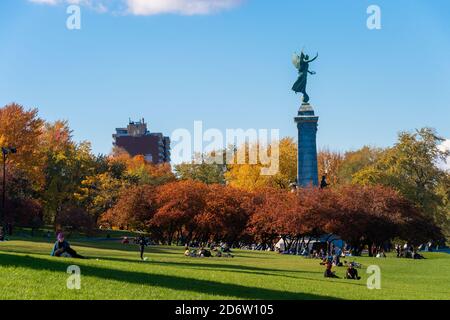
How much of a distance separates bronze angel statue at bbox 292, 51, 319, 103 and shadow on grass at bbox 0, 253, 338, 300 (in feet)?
261

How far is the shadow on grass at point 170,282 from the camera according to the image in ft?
73.0

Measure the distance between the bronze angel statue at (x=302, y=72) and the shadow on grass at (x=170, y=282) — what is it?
7941 cm

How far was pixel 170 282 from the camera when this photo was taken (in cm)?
2386

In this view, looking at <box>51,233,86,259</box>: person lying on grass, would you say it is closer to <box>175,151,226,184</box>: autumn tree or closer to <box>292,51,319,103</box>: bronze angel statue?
<box>292,51,319,103</box>: bronze angel statue

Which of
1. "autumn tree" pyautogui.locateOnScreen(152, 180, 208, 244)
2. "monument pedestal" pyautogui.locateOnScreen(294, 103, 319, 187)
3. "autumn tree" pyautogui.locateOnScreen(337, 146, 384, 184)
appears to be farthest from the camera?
"autumn tree" pyautogui.locateOnScreen(337, 146, 384, 184)

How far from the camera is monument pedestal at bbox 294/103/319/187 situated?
97312 millimetres

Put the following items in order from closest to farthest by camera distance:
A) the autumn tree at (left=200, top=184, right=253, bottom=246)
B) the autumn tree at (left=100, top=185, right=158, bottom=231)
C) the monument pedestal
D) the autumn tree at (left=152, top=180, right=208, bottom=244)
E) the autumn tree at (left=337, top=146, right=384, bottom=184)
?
the autumn tree at (left=200, top=184, right=253, bottom=246), the autumn tree at (left=152, top=180, right=208, bottom=244), the autumn tree at (left=100, top=185, right=158, bottom=231), the monument pedestal, the autumn tree at (left=337, top=146, right=384, bottom=184)

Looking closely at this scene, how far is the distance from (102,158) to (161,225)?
3158 centimetres

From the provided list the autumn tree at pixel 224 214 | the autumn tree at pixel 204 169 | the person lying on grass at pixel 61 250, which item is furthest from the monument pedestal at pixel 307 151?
the person lying on grass at pixel 61 250

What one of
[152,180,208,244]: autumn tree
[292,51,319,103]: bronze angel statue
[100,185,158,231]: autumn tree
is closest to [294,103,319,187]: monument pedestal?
[292,51,319,103]: bronze angel statue

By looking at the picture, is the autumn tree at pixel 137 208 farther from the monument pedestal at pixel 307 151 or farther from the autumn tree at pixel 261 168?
the autumn tree at pixel 261 168
